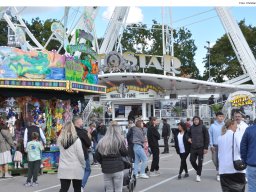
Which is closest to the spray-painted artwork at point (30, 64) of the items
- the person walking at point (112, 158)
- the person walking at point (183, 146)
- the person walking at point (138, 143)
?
the person walking at point (138, 143)

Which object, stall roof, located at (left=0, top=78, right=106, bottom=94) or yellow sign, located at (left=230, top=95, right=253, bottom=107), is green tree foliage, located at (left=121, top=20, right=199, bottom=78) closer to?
yellow sign, located at (left=230, top=95, right=253, bottom=107)

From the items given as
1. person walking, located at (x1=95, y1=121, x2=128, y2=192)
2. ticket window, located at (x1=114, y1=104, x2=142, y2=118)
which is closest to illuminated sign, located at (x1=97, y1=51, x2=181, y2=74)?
ticket window, located at (x1=114, y1=104, x2=142, y2=118)

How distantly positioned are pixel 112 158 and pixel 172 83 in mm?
27966

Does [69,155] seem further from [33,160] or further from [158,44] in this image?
[158,44]

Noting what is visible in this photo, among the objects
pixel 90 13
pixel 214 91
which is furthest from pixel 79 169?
pixel 214 91

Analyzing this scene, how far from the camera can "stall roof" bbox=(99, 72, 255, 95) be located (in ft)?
109

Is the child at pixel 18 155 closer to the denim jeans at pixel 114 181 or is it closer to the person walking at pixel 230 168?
the denim jeans at pixel 114 181

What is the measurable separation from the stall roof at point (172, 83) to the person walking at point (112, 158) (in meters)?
24.8

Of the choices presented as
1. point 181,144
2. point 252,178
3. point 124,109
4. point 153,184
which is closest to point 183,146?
point 181,144

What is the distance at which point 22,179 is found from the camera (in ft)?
45.0

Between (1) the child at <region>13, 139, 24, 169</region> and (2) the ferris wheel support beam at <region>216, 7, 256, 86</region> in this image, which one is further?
(2) the ferris wheel support beam at <region>216, 7, 256, 86</region>

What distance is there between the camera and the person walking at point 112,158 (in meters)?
7.98

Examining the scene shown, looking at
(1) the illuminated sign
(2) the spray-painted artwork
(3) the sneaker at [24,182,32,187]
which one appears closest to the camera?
(3) the sneaker at [24,182,32,187]

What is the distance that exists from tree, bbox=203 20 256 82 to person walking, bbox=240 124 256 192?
50.8 m
